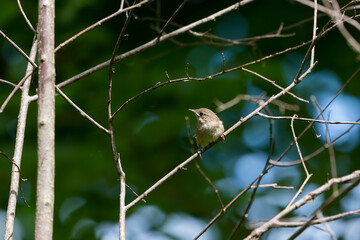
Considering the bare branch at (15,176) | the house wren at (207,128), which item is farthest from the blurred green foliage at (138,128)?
the bare branch at (15,176)

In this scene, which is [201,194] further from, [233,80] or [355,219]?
[355,219]

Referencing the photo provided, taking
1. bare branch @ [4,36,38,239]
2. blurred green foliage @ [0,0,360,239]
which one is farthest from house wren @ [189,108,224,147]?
bare branch @ [4,36,38,239]

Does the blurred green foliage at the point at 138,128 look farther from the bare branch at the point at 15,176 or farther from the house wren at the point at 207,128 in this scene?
the bare branch at the point at 15,176

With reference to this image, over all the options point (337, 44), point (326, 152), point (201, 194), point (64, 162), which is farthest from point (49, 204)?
point (337, 44)

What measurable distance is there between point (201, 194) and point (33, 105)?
83.4 inches

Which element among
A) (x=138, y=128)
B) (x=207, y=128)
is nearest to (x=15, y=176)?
(x=207, y=128)

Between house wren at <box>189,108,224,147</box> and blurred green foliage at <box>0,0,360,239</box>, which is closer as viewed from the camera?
house wren at <box>189,108,224,147</box>

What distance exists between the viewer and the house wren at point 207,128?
5.09 metres

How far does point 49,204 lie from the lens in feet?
6.07

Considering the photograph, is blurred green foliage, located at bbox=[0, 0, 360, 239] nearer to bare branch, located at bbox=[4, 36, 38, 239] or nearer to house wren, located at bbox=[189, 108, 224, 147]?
house wren, located at bbox=[189, 108, 224, 147]

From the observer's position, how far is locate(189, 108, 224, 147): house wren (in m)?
5.09

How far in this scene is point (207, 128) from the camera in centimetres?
514

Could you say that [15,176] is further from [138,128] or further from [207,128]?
[138,128]

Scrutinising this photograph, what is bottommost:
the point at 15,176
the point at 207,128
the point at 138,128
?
the point at 15,176
